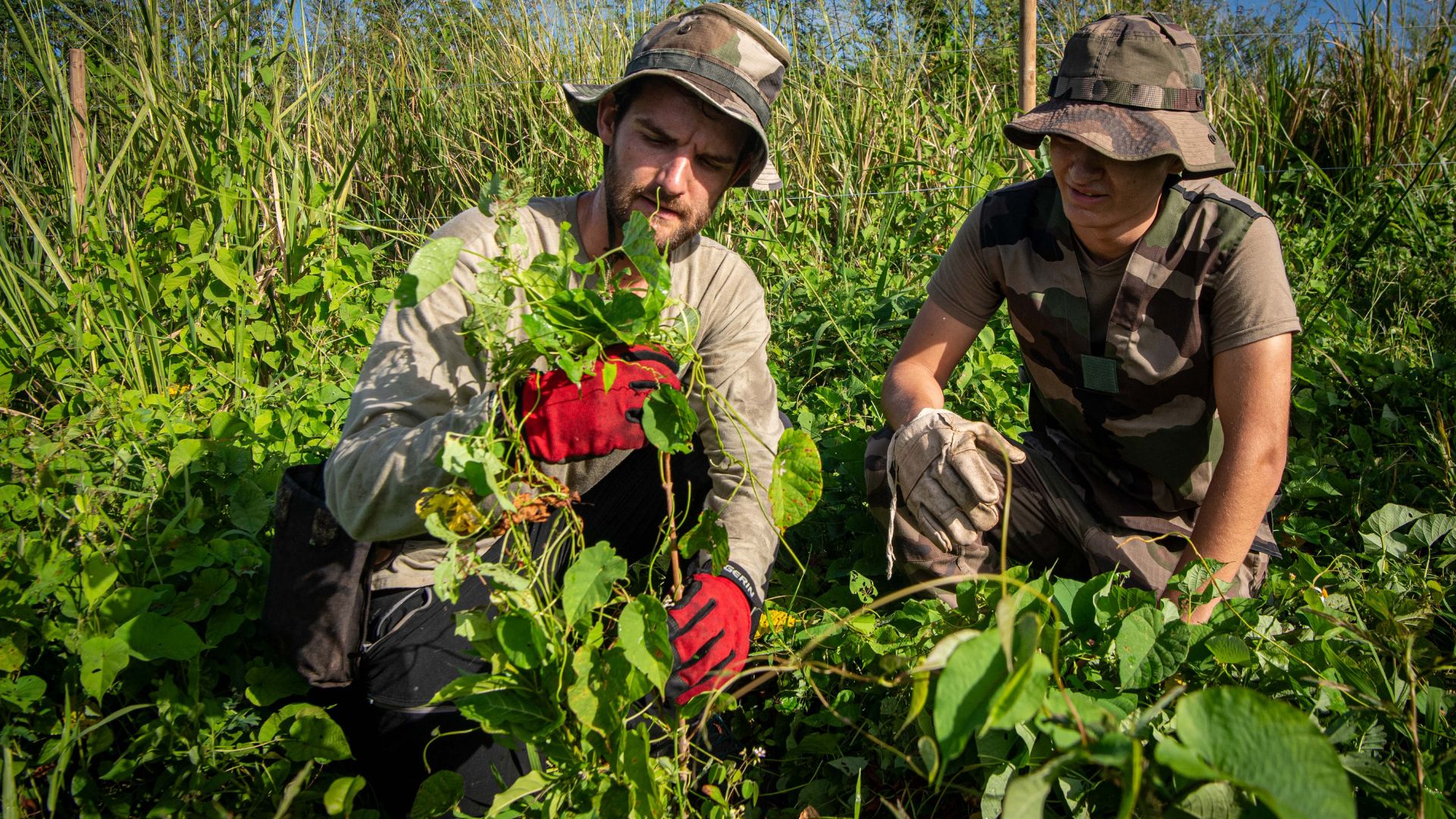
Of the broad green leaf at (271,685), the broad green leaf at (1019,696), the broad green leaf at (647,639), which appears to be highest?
the broad green leaf at (1019,696)

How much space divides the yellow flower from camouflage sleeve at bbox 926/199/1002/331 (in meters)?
1.56

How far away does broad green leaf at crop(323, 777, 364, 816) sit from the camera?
4.59ft

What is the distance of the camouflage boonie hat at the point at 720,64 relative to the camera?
1.90 meters

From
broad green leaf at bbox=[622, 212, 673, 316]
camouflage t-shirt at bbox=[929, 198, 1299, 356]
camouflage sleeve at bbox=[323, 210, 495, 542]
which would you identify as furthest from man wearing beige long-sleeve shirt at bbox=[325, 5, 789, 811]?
camouflage t-shirt at bbox=[929, 198, 1299, 356]

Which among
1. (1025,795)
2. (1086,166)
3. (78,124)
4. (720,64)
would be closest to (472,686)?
(1025,795)

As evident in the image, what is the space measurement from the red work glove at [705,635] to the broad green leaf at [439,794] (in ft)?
1.20

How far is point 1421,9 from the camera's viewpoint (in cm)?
490

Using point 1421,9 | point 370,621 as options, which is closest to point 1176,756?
point 370,621

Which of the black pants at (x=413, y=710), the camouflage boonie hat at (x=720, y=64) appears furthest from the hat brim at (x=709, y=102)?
the black pants at (x=413, y=710)

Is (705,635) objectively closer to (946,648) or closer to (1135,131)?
(946,648)

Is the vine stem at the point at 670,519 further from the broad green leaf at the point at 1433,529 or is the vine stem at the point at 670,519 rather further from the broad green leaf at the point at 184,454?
the broad green leaf at the point at 1433,529

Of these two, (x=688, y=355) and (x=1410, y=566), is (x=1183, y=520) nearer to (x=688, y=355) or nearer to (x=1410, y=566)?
(x=1410, y=566)

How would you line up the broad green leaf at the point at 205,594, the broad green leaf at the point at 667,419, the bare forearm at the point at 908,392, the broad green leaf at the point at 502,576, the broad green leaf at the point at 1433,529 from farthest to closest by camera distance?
1. the bare forearm at the point at 908,392
2. the broad green leaf at the point at 1433,529
3. the broad green leaf at the point at 205,594
4. the broad green leaf at the point at 667,419
5. the broad green leaf at the point at 502,576

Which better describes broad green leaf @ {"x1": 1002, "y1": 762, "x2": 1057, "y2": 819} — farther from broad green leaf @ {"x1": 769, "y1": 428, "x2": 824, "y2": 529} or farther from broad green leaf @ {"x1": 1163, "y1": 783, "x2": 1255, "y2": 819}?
broad green leaf @ {"x1": 769, "y1": 428, "x2": 824, "y2": 529}
